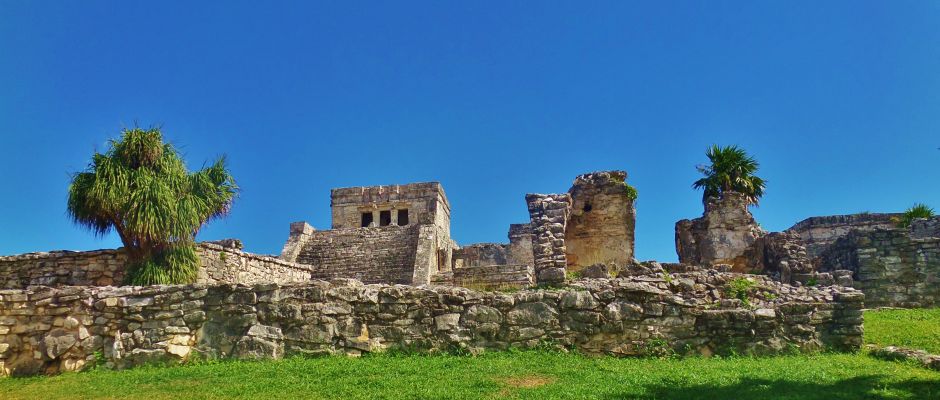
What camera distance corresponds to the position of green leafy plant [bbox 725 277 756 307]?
8.90 m

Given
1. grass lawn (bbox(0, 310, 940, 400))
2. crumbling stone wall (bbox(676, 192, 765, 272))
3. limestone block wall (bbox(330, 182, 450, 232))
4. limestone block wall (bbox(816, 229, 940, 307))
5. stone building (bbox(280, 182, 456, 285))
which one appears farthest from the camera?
limestone block wall (bbox(330, 182, 450, 232))

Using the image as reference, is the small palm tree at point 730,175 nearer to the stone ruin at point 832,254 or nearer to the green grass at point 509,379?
the stone ruin at point 832,254

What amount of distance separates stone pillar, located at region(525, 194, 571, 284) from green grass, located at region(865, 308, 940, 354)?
5.26 m

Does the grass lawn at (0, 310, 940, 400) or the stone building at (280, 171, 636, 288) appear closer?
the grass lawn at (0, 310, 940, 400)

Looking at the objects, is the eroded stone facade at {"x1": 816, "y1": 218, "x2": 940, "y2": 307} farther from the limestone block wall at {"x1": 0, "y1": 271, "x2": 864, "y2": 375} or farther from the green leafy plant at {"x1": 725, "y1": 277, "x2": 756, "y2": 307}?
the limestone block wall at {"x1": 0, "y1": 271, "x2": 864, "y2": 375}

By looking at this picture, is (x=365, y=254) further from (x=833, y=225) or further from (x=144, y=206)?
(x=833, y=225)

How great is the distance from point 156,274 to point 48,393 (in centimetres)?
544

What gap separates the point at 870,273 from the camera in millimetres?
14758

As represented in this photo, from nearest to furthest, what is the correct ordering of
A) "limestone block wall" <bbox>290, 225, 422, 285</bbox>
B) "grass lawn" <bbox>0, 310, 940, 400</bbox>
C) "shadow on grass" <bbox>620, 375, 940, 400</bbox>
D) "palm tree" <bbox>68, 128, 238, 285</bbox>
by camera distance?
1. "shadow on grass" <bbox>620, 375, 940, 400</bbox>
2. "grass lawn" <bbox>0, 310, 940, 400</bbox>
3. "palm tree" <bbox>68, 128, 238, 285</bbox>
4. "limestone block wall" <bbox>290, 225, 422, 285</bbox>

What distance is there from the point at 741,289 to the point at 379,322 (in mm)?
5123

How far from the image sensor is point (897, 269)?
14.6m

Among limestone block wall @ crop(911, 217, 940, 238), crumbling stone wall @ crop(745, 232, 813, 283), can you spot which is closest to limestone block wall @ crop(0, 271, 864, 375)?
crumbling stone wall @ crop(745, 232, 813, 283)

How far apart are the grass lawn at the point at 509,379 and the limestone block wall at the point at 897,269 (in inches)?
318

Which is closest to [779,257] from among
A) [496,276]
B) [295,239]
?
[496,276]
